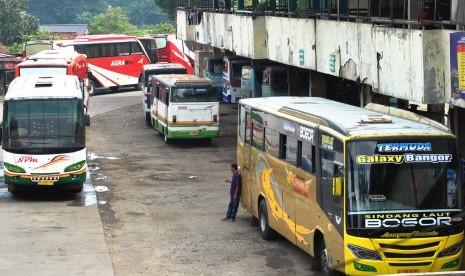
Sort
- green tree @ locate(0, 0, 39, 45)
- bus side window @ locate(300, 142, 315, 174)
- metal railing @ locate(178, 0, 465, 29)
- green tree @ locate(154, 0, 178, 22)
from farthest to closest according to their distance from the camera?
green tree @ locate(154, 0, 178, 22)
green tree @ locate(0, 0, 39, 45)
metal railing @ locate(178, 0, 465, 29)
bus side window @ locate(300, 142, 315, 174)

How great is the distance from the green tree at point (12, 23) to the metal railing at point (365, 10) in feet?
141

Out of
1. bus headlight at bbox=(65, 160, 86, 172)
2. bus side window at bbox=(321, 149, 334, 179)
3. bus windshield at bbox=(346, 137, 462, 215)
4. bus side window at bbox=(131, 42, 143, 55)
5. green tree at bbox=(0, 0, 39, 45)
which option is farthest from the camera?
green tree at bbox=(0, 0, 39, 45)

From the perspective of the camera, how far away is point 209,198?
93.8 feet

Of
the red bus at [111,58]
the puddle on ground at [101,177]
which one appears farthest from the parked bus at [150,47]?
the puddle on ground at [101,177]

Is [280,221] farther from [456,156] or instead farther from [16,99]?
[16,99]

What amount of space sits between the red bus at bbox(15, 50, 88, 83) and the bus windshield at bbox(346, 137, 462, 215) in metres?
27.2

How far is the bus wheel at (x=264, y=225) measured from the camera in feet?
72.9

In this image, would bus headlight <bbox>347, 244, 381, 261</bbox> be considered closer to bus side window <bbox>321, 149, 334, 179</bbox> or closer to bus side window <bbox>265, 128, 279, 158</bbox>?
bus side window <bbox>321, 149, 334, 179</bbox>

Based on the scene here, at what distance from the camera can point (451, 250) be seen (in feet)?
55.8

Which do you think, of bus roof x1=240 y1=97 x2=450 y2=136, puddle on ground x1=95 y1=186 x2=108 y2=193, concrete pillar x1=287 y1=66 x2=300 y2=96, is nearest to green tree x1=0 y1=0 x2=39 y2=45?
concrete pillar x1=287 y1=66 x2=300 y2=96

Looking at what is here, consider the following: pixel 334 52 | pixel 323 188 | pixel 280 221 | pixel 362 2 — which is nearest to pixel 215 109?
pixel 362 2

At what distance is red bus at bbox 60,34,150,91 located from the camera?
62.9 meters

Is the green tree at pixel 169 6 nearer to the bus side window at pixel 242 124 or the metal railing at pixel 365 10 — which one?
the metal railing at pixel 365 10

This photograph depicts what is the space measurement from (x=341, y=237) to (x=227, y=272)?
315 cm
